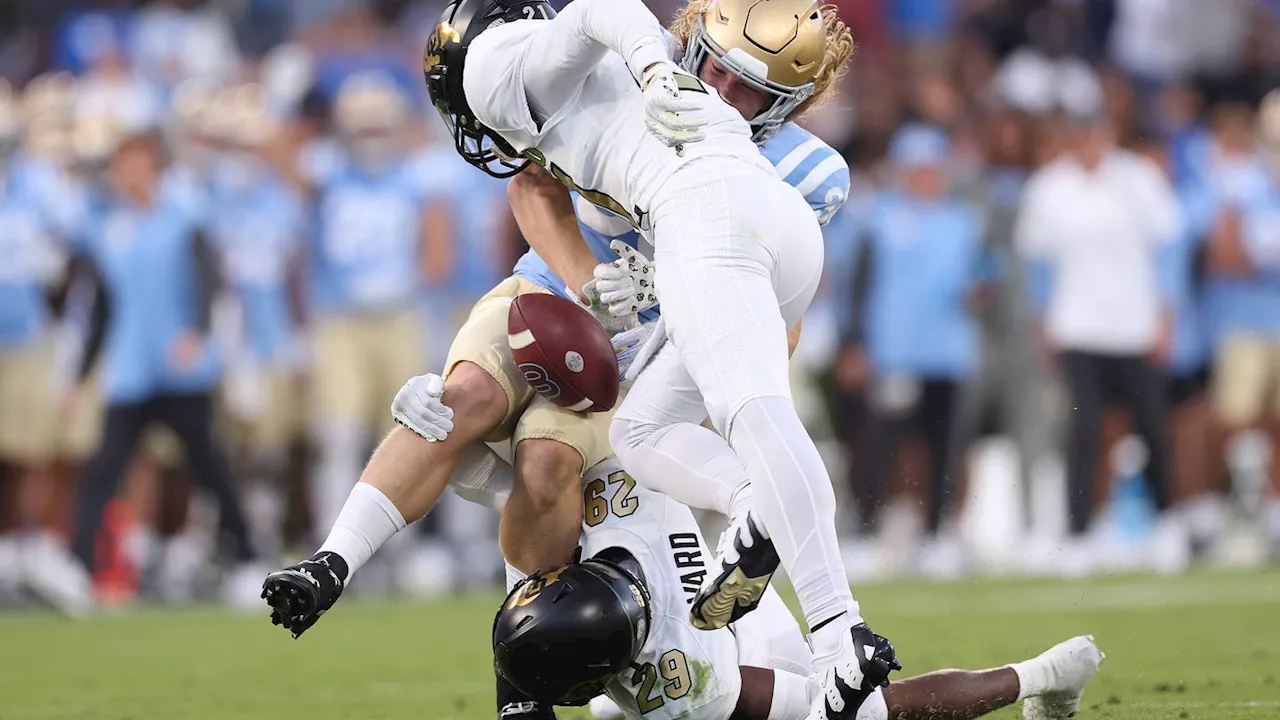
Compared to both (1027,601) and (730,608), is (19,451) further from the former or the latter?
(730,608)

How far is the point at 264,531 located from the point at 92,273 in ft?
6.44

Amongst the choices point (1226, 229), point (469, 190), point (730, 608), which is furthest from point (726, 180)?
point (1226, 229)

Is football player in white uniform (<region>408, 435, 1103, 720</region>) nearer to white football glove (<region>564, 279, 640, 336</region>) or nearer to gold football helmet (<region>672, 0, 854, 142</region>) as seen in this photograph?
white football glove (<region>564, 279, 640, 336</region>)

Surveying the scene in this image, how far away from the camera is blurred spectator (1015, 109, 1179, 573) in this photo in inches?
409

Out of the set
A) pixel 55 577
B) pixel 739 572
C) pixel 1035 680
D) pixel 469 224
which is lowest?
pixel 55 577

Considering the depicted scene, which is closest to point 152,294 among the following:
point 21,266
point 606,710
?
point 21,266

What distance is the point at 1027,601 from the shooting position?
8.77m

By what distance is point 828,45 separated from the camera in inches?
176

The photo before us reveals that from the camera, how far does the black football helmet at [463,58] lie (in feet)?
15.1

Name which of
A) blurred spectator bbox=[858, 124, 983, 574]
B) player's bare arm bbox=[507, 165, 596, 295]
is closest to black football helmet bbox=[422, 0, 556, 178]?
player's bare arm bbox=[507, 165, 596, 295]

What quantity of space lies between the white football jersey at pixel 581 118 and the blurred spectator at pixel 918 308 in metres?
6.52

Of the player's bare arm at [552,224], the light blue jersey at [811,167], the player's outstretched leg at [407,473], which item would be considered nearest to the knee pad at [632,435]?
the player's outstretched leg at [407,473]

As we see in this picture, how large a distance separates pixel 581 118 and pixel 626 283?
1.38 ft

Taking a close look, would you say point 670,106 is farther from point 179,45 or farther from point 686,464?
point 179,45
